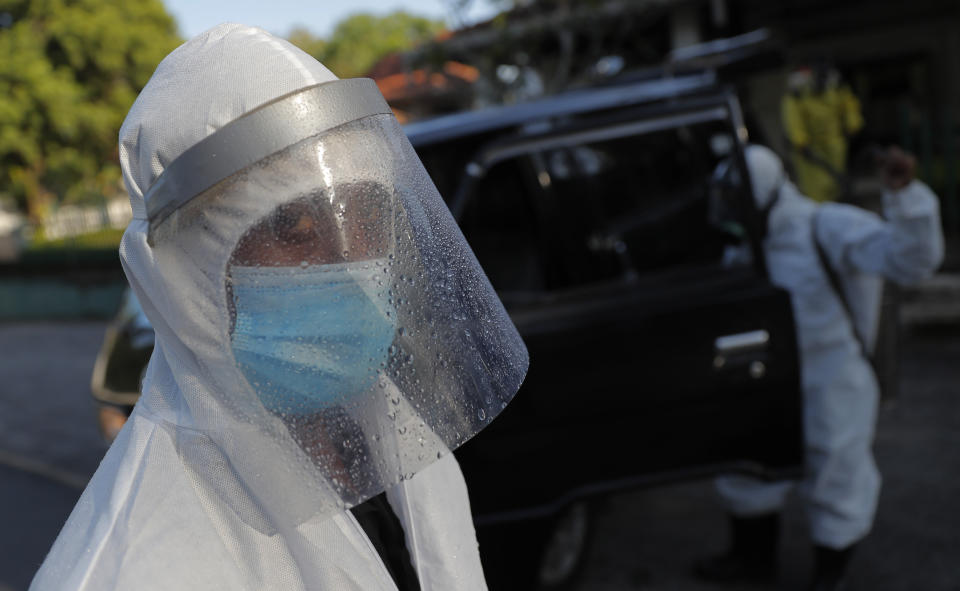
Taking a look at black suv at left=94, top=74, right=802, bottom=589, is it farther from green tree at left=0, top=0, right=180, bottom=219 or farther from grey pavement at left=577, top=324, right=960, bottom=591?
green tree at left=0, top=0, right=180, bottom=219

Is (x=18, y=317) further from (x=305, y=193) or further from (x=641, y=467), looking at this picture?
(x=305, y=193)

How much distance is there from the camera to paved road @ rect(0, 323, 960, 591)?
351 cm

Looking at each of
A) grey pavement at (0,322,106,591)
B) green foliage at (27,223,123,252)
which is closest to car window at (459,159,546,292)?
grey pavement at (0,322,106,591)


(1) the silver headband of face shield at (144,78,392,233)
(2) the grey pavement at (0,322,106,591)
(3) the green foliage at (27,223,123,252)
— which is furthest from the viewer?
(3) the green foliage at (27,223,123,252)

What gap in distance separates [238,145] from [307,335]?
0.84 feet

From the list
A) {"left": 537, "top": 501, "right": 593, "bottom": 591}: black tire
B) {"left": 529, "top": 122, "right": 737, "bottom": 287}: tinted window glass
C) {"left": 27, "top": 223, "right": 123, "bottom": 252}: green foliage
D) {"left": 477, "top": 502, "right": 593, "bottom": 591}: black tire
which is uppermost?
{"left": 529, "top": 122, "right": 737, "bottom": 287}: tinted window glass

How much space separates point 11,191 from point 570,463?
21596 mm

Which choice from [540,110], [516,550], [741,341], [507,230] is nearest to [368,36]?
[540,110]

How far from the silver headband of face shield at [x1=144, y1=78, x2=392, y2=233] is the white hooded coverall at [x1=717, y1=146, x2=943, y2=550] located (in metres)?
2.26

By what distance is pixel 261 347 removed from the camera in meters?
1.08

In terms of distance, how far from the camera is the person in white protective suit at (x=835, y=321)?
113 inches

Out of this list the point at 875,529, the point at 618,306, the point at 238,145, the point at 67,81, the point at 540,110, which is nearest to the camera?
the point at 238,145

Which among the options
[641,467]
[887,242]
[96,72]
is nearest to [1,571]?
[641,467]

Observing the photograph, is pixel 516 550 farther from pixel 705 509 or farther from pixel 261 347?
pixel 261 347
